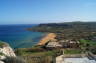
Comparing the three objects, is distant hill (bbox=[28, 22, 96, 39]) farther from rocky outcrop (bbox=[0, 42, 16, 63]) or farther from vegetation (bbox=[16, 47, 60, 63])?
rocky outcrop (bbox=[0, 42, 16, 63])

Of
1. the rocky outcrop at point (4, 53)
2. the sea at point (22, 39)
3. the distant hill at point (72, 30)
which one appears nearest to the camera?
the rocky outcrop at point (4, 53)

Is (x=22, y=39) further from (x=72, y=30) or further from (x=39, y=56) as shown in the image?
(x=39, y=56)

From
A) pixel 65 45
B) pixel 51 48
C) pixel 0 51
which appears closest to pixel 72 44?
pixel 65 45

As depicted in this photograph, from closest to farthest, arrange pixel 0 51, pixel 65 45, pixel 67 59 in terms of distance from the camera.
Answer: pixel 0 51 < pixel 67 59 < pixel 65 45

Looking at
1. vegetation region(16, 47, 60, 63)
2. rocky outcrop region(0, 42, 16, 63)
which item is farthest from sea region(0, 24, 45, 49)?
rocky outcrop region(0, 42, 16, 63)

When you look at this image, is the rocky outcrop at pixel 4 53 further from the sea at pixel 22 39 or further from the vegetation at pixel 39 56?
the sea at pixel 22 39

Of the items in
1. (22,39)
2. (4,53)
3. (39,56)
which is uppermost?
(4,53)

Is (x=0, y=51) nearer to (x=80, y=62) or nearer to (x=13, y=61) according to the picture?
(x=13, y=61)

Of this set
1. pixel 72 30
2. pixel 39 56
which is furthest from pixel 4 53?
pixel 72 30

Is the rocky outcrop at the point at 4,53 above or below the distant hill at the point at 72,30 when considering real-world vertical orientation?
above

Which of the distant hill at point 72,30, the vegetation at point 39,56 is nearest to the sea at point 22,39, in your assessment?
the distant hill at point 72,30

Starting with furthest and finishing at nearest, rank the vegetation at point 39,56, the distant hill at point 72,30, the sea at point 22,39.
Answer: the distant hill at point 72,30, the sea at point 22,39, the vegetation at point 39,56
